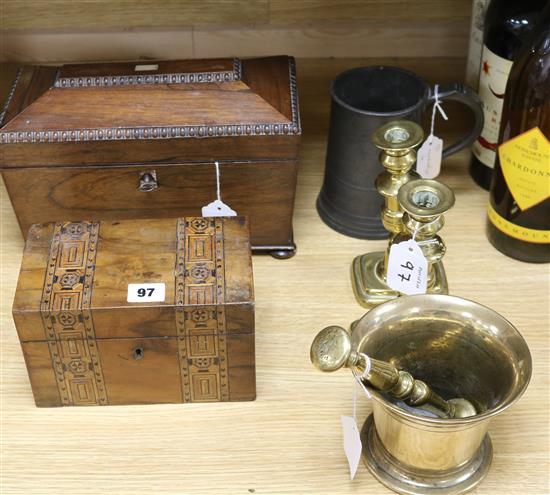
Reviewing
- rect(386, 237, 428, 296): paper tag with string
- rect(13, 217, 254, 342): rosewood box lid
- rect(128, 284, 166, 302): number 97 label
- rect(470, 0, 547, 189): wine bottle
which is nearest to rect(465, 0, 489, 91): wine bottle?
rect(470, 0, 547, 189): wine bottle

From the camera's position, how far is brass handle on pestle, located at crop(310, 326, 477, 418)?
2.60 feet

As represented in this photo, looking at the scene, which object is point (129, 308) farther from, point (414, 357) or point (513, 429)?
point (513, 429)

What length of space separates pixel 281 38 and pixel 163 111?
0.46 m

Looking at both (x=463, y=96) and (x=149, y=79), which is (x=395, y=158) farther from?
(x=149, y=79)

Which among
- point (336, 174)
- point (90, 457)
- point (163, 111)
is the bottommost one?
point (90, 457)

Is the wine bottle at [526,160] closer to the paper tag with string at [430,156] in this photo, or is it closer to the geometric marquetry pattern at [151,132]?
the paper tag with string at [430,156]

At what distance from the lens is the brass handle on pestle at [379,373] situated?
0.79 metres

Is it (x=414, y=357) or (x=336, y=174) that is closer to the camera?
(x=414, y=357)

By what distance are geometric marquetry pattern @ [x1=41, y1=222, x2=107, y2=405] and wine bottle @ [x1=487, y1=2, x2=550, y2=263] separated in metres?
0.52

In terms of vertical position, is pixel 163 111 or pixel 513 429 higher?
pixel 163 111

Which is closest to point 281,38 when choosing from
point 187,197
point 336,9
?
point 336,9

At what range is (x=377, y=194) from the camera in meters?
1.18

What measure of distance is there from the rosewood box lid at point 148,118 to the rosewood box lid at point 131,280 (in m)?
0.11

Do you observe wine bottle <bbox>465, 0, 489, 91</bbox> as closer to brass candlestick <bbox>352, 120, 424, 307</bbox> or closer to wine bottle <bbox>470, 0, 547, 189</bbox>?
wine bottle <bbox>470, 0, 547, 189</bbox>
